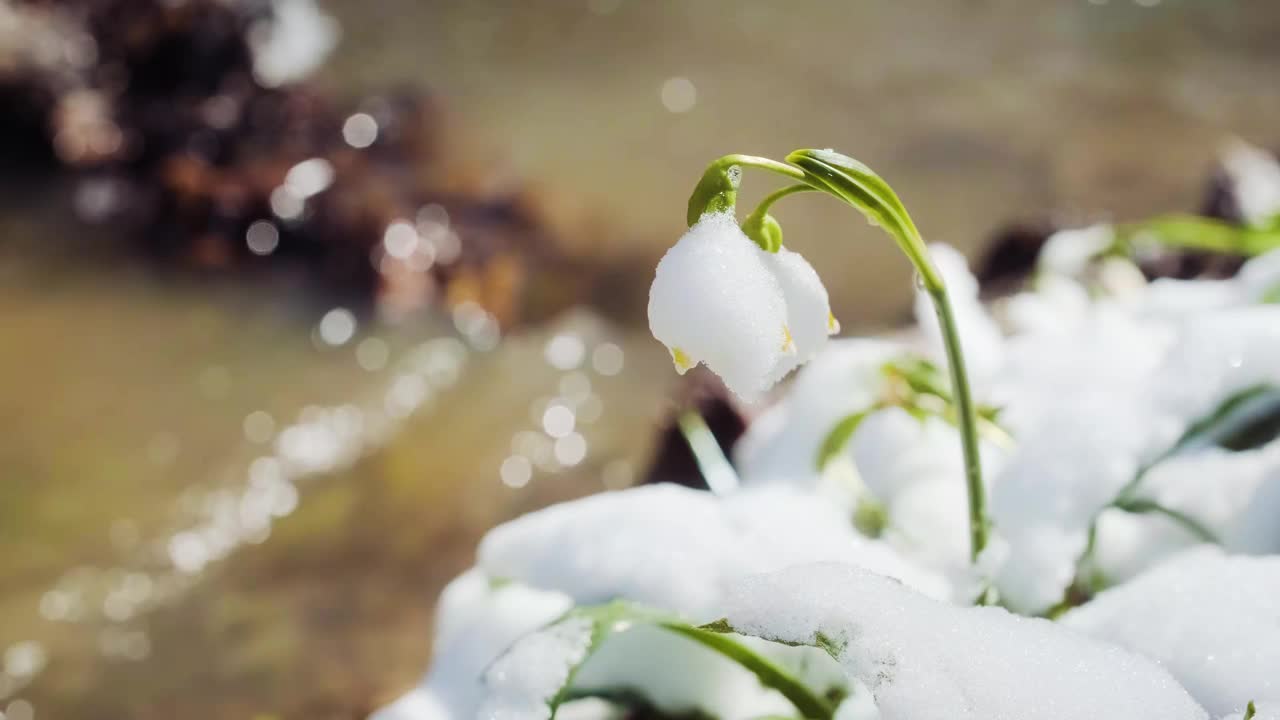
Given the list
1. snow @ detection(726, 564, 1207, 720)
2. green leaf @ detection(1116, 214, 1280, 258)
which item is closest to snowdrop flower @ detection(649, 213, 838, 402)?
snow @ detection(726, 564, 1207, 720)

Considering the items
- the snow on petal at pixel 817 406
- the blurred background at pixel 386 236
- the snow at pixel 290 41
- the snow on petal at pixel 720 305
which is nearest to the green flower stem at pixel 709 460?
the snow on petal at pixel 817 406

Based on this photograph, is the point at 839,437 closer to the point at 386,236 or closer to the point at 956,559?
the point at 956,559

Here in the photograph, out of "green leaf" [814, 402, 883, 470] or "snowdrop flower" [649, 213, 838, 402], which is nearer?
"snowdrop flower" [649, 213, 838, 402]

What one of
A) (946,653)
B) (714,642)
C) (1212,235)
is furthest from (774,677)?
(1212,235)

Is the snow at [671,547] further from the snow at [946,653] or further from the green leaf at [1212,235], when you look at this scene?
the green leaf at [1212,235]

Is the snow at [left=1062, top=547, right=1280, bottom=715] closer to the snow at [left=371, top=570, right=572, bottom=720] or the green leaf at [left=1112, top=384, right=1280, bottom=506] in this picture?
the green leaf at [left=1112, top=384, right=1280, bottom=506]
